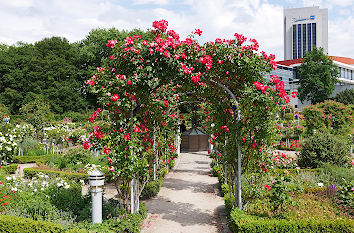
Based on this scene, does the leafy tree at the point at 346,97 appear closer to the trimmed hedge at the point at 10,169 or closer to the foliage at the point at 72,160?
the foliage at the point at 72,160

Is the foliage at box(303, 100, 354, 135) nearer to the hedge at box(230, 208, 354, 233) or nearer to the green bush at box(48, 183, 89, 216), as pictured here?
the hedge at box(230, 208, 354, 233)

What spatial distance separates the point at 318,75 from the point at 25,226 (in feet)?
126

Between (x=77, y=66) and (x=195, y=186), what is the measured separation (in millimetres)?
30797

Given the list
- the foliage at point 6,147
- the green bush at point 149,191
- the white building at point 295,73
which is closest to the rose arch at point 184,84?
the green bush at point 149,191

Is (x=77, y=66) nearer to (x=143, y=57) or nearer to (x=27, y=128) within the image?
(x=27, y=128)

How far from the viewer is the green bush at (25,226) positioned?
4230 millimetres

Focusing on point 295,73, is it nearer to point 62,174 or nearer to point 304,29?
point 62,174

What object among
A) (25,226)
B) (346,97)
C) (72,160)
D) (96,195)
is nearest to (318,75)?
(346,97)

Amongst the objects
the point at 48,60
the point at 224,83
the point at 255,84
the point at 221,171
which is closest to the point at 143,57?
the point at 224,83

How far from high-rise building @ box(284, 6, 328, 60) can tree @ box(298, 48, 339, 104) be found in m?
87.8

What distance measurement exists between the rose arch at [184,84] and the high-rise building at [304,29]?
12452cm

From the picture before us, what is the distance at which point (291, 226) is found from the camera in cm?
454

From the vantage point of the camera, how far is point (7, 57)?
3397 cm

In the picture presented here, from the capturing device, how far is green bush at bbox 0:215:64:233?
13.9 feet
